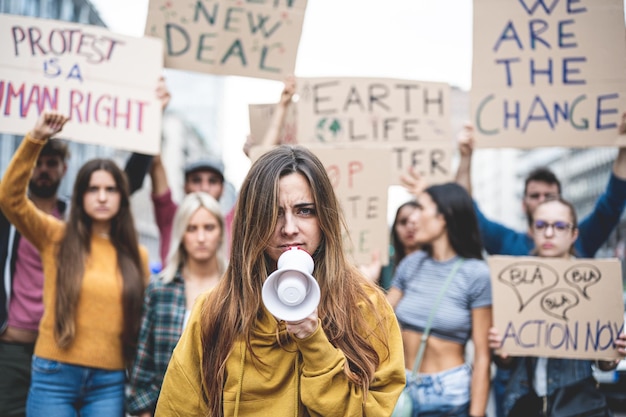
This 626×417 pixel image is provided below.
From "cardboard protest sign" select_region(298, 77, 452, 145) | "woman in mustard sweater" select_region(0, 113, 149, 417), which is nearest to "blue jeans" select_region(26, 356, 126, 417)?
"woman in mustard sweater" select_region(0, 113, 149, 417)

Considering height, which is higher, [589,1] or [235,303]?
[589,1]

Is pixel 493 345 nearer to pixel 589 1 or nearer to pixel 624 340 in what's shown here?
pixel 624 340

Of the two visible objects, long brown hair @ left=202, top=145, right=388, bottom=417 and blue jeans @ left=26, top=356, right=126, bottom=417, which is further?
blue jeans @ left=26, top=356, right=126, bottom=417

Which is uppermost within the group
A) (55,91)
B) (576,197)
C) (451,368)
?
(576,197)

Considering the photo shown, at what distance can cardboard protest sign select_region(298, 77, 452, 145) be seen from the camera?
16.7 feet

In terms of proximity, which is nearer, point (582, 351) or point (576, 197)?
point (582, 351)

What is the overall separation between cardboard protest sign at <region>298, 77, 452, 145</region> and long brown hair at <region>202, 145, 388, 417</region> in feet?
9.23

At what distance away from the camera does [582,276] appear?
12.6 ft

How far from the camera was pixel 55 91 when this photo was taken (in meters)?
4.41

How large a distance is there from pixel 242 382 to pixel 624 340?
2391mm

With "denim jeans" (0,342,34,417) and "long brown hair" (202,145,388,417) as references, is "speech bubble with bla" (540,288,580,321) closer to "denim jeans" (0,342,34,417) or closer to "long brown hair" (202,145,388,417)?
"long brown hair" (202,145,388,417)

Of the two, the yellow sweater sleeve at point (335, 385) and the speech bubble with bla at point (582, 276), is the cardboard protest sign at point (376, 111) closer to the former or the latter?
the speech bubble with bla at point (582, 276)

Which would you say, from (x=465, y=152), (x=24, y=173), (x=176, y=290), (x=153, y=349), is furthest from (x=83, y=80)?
(x=465, y=152)

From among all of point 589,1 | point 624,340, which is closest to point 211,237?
point 624,340
